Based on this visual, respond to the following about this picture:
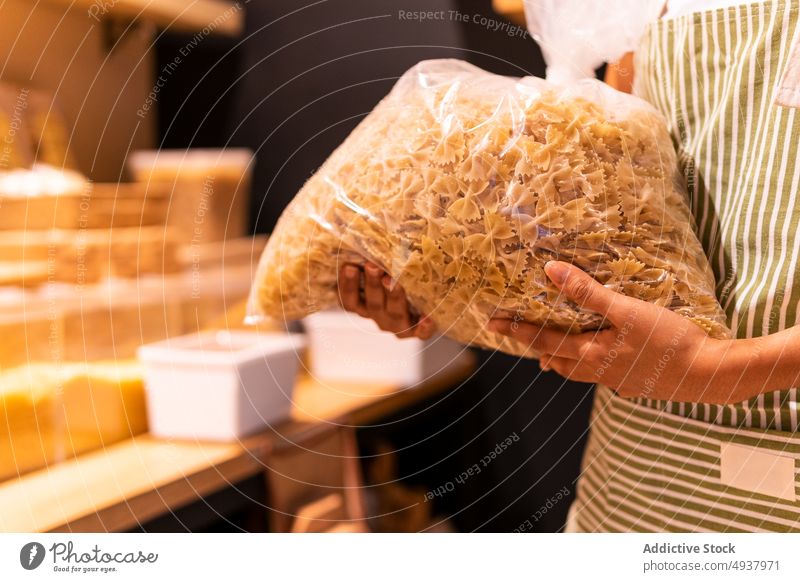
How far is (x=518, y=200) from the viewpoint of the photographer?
1.43ft

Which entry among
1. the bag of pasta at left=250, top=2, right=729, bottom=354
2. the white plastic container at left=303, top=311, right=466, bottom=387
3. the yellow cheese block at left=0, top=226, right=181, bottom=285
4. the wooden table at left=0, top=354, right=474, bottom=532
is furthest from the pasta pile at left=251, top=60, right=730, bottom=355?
the white plastic container at left=303, top=311, right=466, bottom=387

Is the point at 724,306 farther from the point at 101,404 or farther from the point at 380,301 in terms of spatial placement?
the point at 101,404

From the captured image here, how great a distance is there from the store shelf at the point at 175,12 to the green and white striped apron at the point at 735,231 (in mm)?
609

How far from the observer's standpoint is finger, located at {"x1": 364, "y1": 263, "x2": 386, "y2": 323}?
1.64ft

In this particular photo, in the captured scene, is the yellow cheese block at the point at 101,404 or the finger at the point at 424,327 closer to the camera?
the finger at the point at 424,327

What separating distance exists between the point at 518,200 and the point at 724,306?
0.16m

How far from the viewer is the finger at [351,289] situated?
0.51m

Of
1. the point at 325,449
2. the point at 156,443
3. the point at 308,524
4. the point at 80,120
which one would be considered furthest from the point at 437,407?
the point at 80,120

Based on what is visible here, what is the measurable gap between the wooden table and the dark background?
16 centimetres

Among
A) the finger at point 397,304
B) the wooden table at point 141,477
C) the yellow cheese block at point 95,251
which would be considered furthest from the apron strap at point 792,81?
the yellow cheese block at point 95,251

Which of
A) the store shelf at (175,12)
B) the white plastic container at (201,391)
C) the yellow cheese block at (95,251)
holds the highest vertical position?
the store shelf at (175,12)

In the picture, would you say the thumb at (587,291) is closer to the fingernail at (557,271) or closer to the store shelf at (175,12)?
the fingernail at (557,271)

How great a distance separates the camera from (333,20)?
62 centimetres

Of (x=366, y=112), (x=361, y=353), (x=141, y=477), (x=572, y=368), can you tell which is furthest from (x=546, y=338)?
(x=361, y=353)
